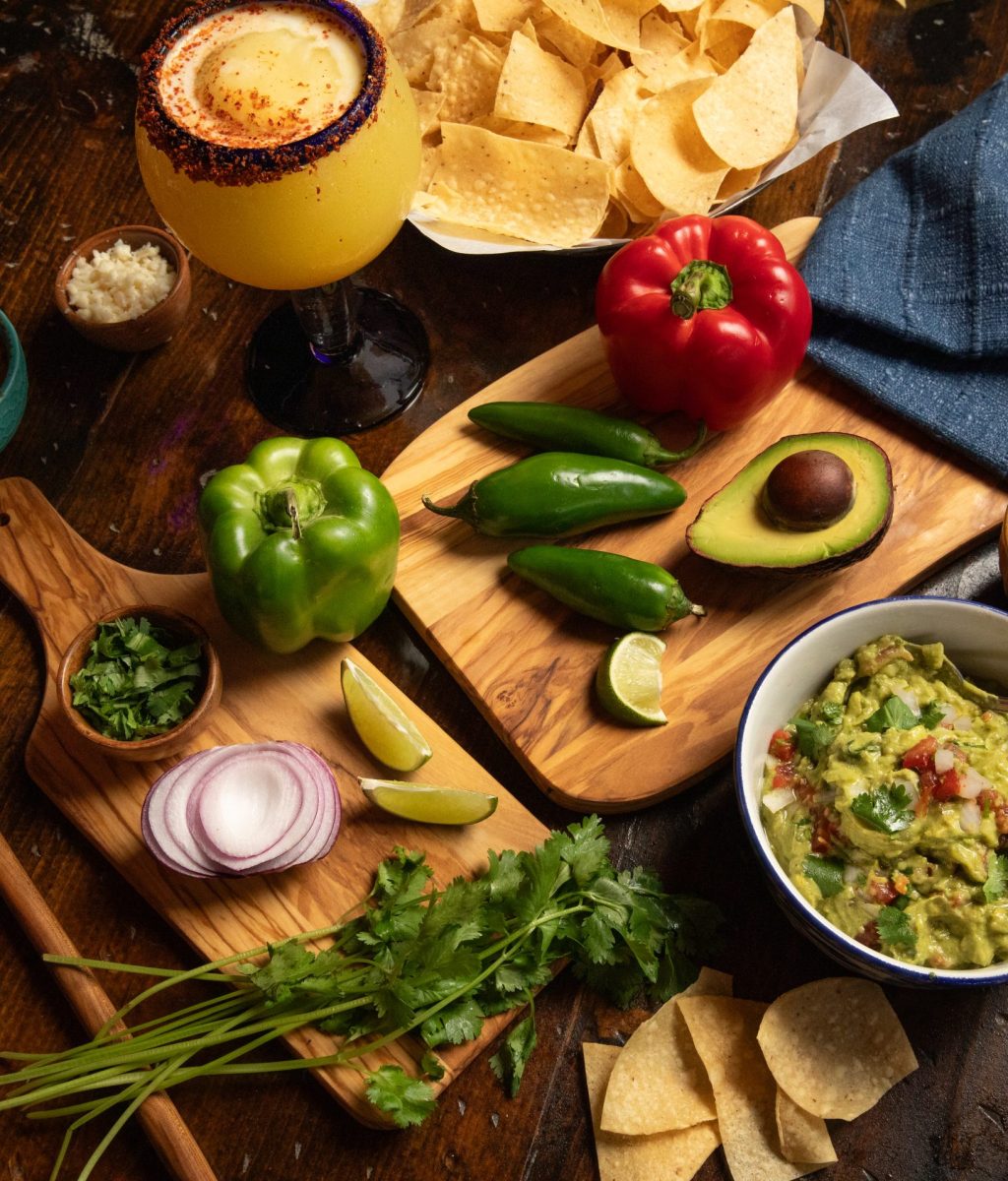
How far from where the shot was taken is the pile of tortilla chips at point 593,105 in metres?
2.34

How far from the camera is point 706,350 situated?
2156 millimetres

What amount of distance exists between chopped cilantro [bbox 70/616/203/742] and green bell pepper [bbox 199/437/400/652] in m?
0.13

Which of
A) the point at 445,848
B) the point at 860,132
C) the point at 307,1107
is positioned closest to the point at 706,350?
the point at 860,132

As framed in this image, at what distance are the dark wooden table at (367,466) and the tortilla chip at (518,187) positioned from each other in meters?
0.10

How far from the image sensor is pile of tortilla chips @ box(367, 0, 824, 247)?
2338mm

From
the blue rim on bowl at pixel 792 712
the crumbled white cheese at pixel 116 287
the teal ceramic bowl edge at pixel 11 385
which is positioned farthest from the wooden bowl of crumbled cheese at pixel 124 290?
the blue rim on bowl at pixel 792 712

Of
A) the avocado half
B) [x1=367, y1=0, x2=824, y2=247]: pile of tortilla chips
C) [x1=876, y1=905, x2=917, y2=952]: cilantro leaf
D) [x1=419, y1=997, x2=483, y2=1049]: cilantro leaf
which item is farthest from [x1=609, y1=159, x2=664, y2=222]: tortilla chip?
[x1=419, y1=997, x2=483, y2=1049]: cilantro leaf

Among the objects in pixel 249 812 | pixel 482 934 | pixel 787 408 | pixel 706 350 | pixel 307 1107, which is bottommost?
pixel 307 1107

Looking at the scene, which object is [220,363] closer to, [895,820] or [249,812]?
[249,812]

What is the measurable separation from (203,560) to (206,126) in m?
0.80

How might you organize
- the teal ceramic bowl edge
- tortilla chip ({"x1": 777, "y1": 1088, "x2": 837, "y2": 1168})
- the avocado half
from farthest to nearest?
the teal ceramic bowl edge < the avocado half < tortilla chip ({"x1": 777, "y1": 1088, "x2": 837, "y2": 1168})

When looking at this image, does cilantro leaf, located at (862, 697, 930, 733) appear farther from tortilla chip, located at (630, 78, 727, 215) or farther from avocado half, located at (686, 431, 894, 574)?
tortilla chip, located at (630, 78, 727, 215)

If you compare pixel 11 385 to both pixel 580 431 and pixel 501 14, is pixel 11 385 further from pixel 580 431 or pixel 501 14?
pixel 501 14

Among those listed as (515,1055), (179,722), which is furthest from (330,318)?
(515,1055)
